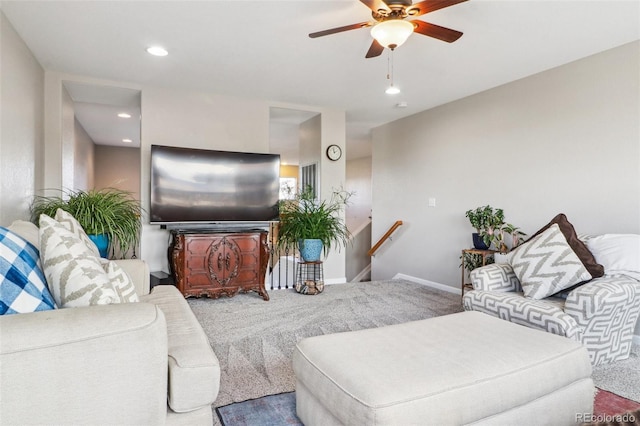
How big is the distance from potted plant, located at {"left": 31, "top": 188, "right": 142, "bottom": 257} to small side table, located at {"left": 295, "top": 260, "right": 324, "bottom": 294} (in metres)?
1.86

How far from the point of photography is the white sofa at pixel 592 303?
7.29 ft

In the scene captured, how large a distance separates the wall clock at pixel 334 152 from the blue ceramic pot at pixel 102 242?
2879mm

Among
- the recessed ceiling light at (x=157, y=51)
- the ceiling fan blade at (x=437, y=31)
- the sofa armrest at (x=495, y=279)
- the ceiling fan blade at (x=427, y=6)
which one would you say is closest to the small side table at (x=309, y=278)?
the sofa armrest at (x=495, y=279)

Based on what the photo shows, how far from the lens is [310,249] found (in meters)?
4.43

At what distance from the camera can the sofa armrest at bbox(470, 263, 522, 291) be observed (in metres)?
2.80

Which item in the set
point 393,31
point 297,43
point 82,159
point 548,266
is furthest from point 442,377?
point 82,159

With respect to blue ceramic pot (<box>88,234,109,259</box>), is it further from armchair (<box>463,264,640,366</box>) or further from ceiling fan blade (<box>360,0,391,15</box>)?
armchair (<box>463,264,640,366</box>)

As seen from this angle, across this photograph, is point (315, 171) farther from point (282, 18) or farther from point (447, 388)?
point (447, 388)

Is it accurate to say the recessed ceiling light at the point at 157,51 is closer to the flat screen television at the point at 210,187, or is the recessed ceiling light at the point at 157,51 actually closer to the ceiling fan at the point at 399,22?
the flat screen television at the point at 210,187

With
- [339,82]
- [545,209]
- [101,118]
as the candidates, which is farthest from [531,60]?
[101,118]

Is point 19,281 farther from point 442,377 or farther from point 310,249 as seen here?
point 310,249

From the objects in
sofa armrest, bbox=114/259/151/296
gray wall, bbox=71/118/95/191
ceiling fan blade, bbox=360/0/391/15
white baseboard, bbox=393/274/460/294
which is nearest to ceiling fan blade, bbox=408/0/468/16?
ceiling fan blade, bbox=360/0/391/15

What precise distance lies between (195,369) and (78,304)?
435 mm

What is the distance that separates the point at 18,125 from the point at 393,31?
288cm
